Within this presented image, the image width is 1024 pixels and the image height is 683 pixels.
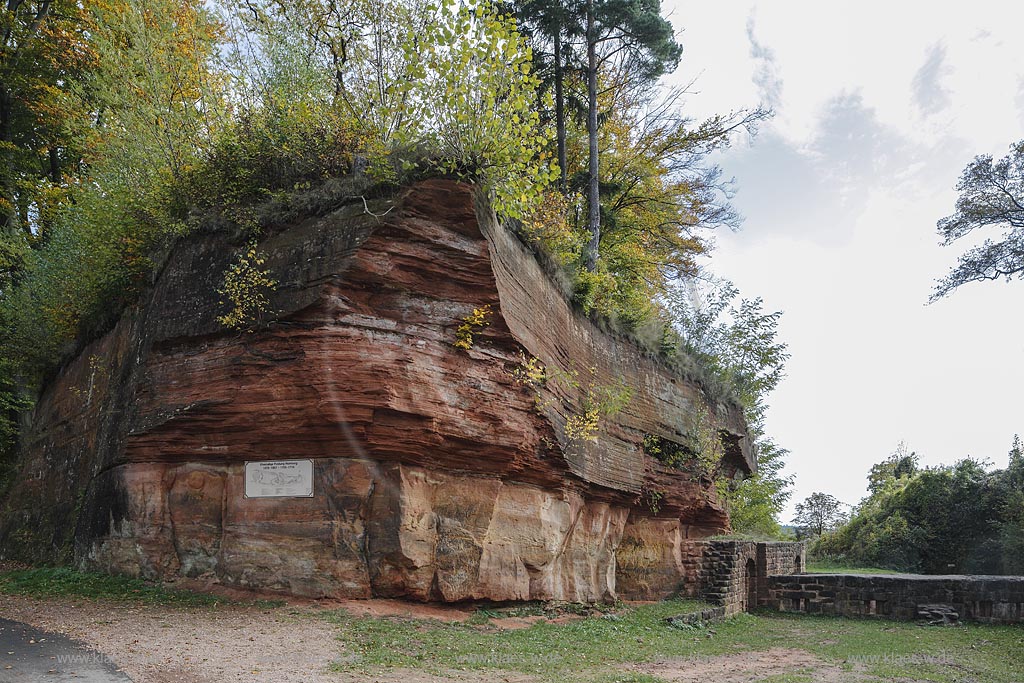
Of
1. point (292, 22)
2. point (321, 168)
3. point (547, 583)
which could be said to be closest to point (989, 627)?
point (547, 583)

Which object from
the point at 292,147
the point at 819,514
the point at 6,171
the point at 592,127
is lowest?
the point at 819,514

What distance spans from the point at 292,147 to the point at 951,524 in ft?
78.0

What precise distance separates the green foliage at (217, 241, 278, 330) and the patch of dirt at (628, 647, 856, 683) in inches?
252

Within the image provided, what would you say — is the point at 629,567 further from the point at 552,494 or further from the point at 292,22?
the point at 292,22

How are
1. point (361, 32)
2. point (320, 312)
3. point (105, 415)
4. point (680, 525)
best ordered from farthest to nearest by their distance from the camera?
point (680, 525) < point (361, 32) < point (105, 415) < point (320, 312)

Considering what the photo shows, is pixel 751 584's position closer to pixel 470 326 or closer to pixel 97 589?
pixel 470 326

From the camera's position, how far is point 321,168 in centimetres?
1111

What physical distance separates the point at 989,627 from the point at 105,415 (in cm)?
1614

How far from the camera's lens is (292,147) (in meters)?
11.0

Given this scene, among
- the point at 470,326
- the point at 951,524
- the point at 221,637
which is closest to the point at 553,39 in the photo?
the point at 470,326

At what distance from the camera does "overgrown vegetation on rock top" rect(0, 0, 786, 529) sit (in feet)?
34.1

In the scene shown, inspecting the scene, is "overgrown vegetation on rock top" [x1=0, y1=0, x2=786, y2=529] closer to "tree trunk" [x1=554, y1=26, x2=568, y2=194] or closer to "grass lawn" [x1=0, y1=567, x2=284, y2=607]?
"tree trunk" [x1=554, y1=26, x2=568, y2=194]

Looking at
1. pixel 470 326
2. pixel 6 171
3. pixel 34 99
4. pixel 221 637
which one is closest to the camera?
pixel 221 637

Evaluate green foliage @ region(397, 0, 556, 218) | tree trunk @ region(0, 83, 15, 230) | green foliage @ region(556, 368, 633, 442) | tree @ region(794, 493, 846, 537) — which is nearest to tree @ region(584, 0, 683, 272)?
green foliage @ region(556, 368, 633, 442)
